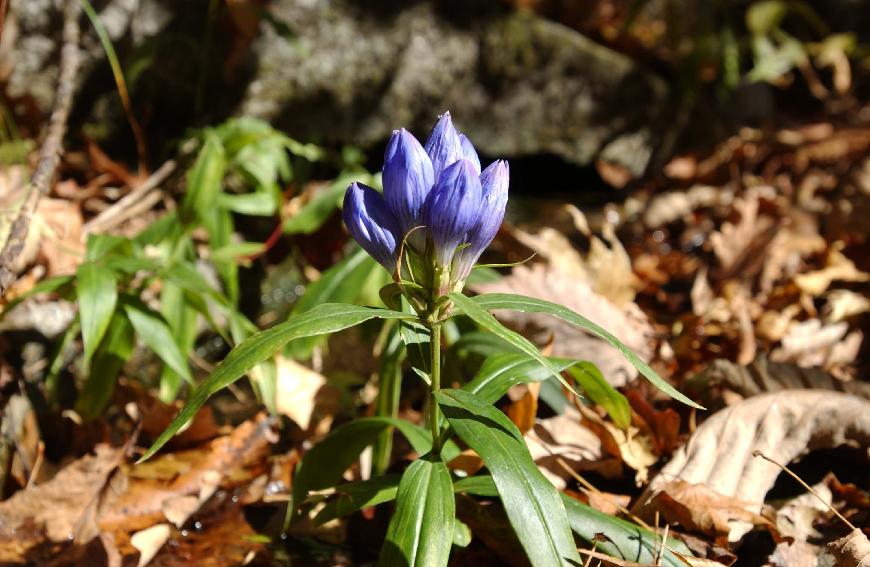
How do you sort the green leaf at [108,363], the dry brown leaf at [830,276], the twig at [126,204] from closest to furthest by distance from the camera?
the green leaf at [108,363], the dry brown leaf at [830,276], the twig at [126,204]

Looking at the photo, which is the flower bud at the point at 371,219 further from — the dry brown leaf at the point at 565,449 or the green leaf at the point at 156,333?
the green leaf at the point at 156,333

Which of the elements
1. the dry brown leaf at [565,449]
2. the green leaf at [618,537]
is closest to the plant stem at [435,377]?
the green leaf at [618,537]

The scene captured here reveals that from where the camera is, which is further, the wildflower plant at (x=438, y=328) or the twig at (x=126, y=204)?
the twig at (x=126, y=204)

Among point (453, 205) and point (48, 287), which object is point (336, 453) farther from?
point (48, 287)

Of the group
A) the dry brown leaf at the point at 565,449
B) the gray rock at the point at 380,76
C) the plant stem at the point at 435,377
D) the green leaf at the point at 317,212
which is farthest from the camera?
the gray rock at the point at 380,76

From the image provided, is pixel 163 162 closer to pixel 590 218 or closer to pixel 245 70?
pixel 245 70
